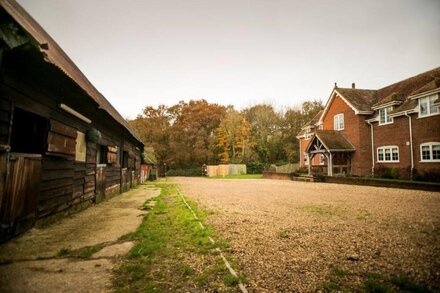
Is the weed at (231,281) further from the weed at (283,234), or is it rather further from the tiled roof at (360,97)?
the tiled roof at (360,97)

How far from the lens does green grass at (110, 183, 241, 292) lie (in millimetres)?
3053

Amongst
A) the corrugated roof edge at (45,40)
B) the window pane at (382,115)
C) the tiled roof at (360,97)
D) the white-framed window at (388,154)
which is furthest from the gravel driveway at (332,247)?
the tiled roof at (360,97)

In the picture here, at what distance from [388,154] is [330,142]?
4.98 m

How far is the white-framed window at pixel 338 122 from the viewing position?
1073 inches

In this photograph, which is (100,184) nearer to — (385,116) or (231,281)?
(231,281)

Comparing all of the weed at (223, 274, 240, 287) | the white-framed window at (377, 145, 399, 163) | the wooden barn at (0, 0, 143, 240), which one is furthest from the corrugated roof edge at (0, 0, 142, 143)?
the white-framed window at (377, 145, 399, 163)

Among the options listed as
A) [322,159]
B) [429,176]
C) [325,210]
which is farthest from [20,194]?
[322,159]

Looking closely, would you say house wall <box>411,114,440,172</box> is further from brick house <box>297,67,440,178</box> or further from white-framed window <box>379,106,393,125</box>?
white-framed window <box>379,106,393,125</box>

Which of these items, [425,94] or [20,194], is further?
[425,94]

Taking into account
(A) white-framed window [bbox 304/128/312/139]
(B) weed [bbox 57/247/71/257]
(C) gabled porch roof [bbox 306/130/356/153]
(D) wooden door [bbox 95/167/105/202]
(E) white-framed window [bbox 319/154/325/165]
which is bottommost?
(B) weed [bbox 57/247/71/257]

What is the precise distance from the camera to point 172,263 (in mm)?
3779

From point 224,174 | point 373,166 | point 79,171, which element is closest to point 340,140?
point 373,166

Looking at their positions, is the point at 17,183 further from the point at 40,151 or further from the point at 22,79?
the point at 22,79

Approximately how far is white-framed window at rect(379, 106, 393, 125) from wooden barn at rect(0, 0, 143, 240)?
24.0 meters
